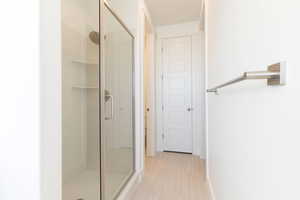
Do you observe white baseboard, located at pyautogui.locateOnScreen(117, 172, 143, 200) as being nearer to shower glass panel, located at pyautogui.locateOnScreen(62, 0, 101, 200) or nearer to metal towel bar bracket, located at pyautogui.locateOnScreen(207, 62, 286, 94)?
shower glass panel, located at pyautogui.locateOnScreen(62, 0, 101, 200)

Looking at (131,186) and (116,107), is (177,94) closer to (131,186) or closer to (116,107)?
(116,107)


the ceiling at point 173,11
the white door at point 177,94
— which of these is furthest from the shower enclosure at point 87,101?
the white door at point 177,94

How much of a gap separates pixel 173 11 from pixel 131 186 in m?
2.83

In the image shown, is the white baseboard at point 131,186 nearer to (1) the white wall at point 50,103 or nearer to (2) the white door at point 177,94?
(1) the white wall at point 50,103

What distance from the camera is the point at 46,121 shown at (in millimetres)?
684

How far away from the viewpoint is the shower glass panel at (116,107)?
1.65m

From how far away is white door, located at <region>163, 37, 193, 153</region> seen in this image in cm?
355

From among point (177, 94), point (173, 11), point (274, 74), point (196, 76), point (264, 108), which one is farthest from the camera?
point (177, 94)

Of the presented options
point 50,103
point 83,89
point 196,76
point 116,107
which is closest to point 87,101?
point 83,89

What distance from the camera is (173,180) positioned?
2.37 metres
